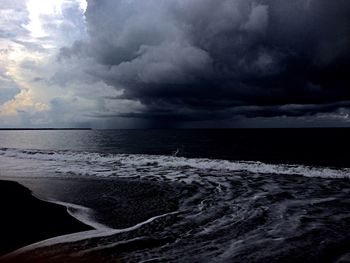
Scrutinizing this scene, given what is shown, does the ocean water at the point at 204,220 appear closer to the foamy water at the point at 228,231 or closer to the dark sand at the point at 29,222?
the foamy water at the point at 228,231

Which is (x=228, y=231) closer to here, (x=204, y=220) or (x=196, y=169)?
(x=204, y=220)

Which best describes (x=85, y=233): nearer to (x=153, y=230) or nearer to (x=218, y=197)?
(x=153, y=230)

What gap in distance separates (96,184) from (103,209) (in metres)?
6.11

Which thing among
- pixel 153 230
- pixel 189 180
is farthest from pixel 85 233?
pixel 189 180

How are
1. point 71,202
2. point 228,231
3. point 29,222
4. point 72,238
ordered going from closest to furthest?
point 72,238
point 228,231
point 29,222
point 71,202

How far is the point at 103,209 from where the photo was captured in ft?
A: 39.2

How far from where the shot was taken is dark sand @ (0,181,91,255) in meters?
8.31

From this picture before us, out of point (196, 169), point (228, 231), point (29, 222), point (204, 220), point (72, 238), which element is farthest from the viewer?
point (196, 169)

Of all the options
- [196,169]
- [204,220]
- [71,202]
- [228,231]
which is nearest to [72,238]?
[204,220]

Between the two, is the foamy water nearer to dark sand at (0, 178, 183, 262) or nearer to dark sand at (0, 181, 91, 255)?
dark sand at (0, 178, 183, 262)

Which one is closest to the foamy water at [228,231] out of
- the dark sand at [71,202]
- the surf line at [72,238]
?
the surf line at [72,238]

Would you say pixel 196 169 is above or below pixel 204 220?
below

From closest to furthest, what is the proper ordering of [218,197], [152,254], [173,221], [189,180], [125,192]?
1. [152,254]
2. [173,221]
3. [218,197]
4. [125,192]
5. [189,180]

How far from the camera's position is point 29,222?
32.6ft
